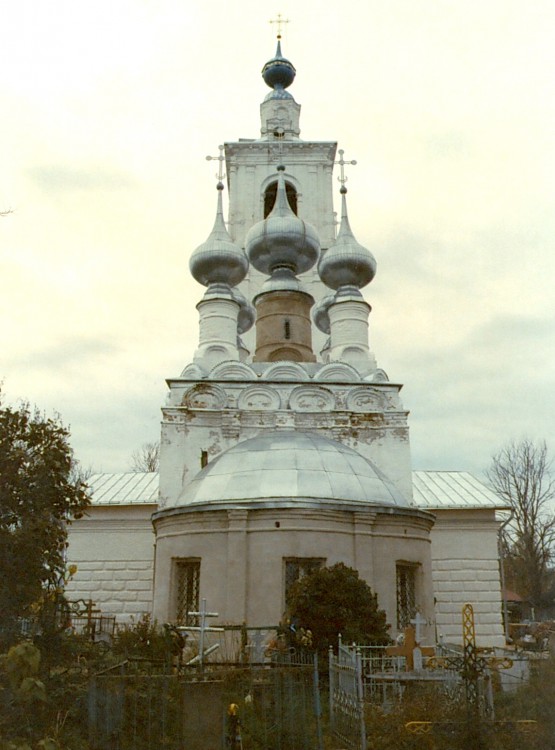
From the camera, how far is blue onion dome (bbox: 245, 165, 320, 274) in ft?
76.4

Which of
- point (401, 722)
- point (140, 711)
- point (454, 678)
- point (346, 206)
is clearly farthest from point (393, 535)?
point (346, 206)

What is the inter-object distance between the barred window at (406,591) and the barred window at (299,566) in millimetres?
1753

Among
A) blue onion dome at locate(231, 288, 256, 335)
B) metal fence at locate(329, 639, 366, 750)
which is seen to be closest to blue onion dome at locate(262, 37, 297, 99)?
blue onion dome at locate(231, 288, 256, 335)

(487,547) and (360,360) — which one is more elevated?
(360,360)

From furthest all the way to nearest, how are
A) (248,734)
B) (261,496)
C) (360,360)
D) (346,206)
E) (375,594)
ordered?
(346,206) → (360,360) → (261,496) → (375,594) → (248,734)

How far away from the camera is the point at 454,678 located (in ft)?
31.1

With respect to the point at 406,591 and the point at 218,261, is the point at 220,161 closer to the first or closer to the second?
the point at 218,261

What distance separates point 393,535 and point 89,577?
10031 mm

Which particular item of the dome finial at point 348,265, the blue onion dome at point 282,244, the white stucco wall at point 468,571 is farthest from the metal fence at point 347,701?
the dome finial at point 348,265

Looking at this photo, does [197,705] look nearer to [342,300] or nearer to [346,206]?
[342,300]

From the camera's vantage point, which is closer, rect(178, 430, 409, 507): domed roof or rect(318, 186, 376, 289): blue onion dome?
rect(178, 430, 409, 507): domed roof

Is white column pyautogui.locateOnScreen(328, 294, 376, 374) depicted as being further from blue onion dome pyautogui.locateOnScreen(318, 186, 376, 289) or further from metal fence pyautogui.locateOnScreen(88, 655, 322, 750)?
metal fence pyautogui.locateOnScreen(88, 655, 322, 750)

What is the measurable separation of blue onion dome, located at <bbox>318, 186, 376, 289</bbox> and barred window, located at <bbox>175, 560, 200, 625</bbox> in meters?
12.1

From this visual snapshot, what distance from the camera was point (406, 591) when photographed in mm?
14625
